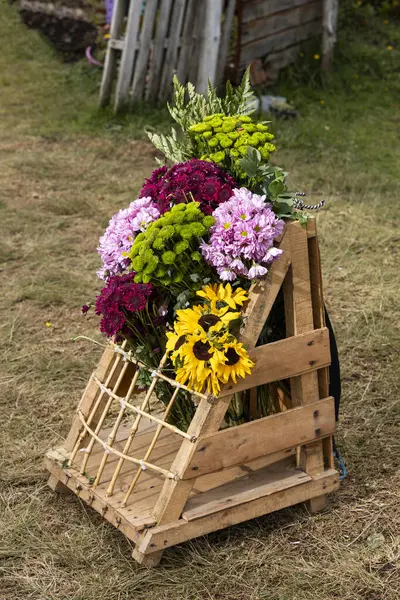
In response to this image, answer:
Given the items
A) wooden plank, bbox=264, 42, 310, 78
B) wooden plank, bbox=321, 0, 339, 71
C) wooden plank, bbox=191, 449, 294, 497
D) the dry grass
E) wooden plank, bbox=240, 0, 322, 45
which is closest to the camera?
the dry grass

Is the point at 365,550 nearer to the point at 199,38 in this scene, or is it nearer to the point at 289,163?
the point at 289,163

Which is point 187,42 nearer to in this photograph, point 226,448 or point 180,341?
point 180,341

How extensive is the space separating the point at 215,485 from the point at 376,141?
521 centimetres

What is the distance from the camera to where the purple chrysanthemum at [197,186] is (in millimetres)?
2787

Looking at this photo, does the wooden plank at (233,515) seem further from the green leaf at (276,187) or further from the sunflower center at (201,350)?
the green leaf at (276,187)

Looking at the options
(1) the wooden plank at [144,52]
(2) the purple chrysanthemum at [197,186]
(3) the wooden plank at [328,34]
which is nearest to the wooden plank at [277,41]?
(3) the wooden plank at [328,34]

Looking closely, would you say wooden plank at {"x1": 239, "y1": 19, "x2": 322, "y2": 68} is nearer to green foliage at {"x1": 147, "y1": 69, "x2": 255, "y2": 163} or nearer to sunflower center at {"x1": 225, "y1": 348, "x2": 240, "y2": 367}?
green foliage at {"x1": 147, "y1": 69, "x2": 255, "y2": 163}

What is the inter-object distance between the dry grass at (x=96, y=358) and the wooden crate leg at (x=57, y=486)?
0.03 metres

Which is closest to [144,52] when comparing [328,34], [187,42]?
[187,42]

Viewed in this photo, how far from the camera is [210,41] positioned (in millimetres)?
7715

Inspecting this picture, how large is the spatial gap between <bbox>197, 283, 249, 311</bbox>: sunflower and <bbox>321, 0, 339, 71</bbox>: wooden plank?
22.5ft

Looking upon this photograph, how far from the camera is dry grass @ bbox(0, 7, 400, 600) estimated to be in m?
2.84

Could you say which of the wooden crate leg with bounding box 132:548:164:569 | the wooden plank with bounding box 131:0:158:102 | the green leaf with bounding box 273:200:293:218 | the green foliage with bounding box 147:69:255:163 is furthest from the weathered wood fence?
the wooden crate leg with bounding box 132:548:164:569

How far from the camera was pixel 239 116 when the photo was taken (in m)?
3.03
